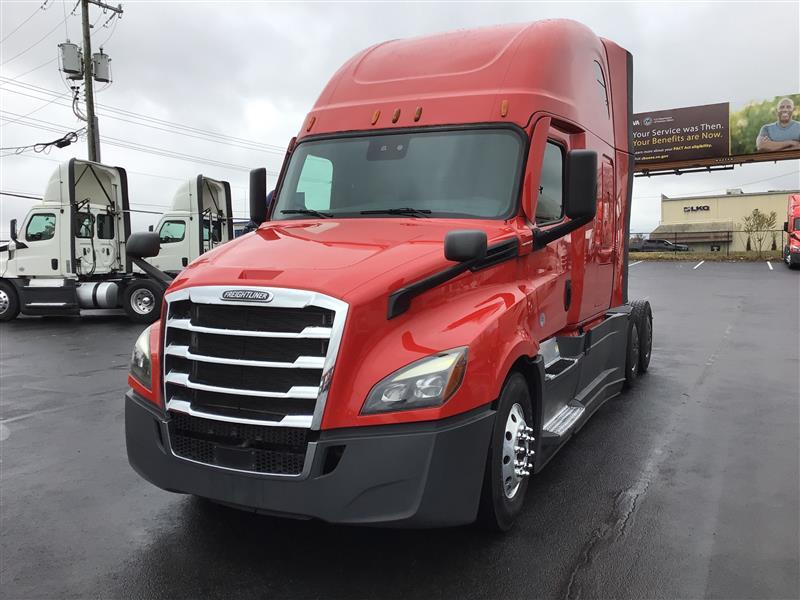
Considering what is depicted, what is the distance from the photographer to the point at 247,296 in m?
3.28

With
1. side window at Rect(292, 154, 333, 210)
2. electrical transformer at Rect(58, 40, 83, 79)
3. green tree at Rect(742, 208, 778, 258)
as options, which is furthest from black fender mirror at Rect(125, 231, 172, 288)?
green tree at Rect(742, 208, 778, 258)

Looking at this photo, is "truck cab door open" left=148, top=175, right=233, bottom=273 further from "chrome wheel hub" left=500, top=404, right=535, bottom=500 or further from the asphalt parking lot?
"chrome wheel hub" left=500, top=404, right=535, bottom=500

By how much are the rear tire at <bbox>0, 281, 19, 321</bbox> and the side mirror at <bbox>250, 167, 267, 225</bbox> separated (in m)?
13.2

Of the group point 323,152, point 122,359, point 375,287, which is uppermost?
point 323,152

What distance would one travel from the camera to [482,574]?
11.3 ft

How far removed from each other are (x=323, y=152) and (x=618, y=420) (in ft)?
12.6

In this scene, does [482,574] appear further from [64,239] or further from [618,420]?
[64,239]

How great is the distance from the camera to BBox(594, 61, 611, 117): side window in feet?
20.5

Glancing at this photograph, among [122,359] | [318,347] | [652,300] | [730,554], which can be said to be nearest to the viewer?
[318,347]

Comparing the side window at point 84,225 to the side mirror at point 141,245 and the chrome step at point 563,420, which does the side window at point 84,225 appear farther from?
the chrome step at point 563,420

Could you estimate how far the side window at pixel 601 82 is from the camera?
6.24 metres

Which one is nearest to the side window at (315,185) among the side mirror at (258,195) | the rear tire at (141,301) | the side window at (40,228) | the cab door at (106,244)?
the side mirror at (258,195)

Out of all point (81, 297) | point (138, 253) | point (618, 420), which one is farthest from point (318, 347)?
point (81, 297)

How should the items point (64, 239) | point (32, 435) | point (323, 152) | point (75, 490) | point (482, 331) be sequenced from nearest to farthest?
point (482, 331), point (75, 490), point (323, 152), point (32, 435), point (64, 239)
